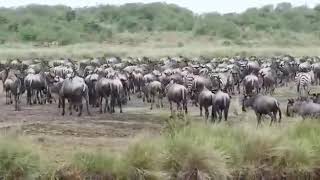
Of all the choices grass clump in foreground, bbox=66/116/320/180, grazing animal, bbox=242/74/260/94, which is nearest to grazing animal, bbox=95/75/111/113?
grazing animal, bbox=242/74/260/94

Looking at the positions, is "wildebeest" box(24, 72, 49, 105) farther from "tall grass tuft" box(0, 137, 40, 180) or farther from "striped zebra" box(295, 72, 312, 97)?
"tall grass tuft" box(0, 137, 40, 180)

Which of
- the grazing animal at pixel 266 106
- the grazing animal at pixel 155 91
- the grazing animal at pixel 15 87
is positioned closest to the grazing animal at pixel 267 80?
the grazing animal at pixel 155 91

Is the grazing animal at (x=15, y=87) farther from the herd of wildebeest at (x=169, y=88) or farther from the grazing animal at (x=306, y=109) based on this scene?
the grazing animal at (x=306, y=109)

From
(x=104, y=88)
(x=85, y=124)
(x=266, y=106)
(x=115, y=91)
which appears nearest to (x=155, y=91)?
(x=115, y=91)

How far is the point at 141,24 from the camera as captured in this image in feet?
262

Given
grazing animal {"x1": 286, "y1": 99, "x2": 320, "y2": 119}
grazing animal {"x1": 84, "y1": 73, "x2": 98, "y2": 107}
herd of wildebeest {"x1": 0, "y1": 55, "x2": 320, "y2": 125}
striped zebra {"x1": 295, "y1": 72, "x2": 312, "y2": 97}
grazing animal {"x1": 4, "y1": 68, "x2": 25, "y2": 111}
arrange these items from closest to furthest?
grazing animal {"x1": 286, "y1": 99, "x2": 320, "y2": 119} → herd of wildebeest {"x1": 0, "y1": 55, "x2": 320, "y2": 125} → grazing animal {"x1": 84, "y1": 73, "x2": 98, "y2": 107} → grazing animal {"x1": 4, "y1": 68, "x2": 25, "y2": 111} → striped zebra {"x1": 295, "y1": 72, "x2": 312, "y2": 97}

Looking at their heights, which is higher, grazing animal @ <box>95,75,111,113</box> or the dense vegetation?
the dense vegetation

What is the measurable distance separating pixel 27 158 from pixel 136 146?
187 centimetres

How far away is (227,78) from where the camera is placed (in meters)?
26.4

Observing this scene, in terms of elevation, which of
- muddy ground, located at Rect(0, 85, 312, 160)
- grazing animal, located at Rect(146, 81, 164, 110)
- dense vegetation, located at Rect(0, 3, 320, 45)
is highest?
dense vegetation, located at Rect(0, 3, 320, 45)

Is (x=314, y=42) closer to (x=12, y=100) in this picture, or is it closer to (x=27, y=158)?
(x=12, y=100)

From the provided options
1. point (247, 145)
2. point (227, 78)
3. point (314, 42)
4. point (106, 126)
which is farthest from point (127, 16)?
point (247, 145)

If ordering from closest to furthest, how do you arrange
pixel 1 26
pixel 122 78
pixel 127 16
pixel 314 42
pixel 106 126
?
pixel 106 126
pixel 122 78
pixel 314 42
pixel 1 26
pixel 127 16

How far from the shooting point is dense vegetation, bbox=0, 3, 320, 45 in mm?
66062
